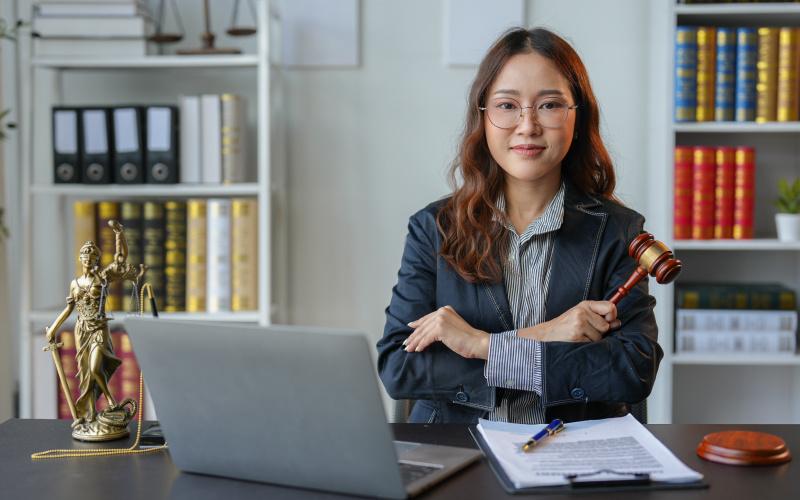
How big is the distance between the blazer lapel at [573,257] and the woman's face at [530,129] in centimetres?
13

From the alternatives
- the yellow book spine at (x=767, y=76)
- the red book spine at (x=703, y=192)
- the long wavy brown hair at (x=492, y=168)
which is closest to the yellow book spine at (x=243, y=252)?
the long wavy brown hair at (x=492, y=168)

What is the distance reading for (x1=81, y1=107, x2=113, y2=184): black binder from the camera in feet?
8.27

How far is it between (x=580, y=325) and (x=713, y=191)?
1.37 m

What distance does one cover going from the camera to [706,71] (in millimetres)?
2510

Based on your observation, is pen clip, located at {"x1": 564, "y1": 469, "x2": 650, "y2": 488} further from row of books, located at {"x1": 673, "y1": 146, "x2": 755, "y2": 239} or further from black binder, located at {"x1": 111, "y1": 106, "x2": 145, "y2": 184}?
black binder, located at {"x1": 111, "y1": 106, "x2": 145, "y2": 184}

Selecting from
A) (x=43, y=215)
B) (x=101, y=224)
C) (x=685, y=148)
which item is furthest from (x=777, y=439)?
(x=43, y=215)

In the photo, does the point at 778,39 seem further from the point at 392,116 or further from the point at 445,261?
the point at 445,261

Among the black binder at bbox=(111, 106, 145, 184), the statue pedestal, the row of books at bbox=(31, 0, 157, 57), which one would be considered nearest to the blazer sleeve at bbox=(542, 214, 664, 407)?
the statue pedestal

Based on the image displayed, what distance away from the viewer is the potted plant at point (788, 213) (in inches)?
99.8

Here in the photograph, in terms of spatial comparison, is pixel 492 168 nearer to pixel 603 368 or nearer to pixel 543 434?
pixel 603 368

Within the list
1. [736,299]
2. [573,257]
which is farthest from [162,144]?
[736,299]

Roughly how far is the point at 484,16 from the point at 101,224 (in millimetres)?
1482

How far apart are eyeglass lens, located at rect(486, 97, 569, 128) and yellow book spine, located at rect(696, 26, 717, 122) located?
44.6 inches

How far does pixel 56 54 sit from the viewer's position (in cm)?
251
